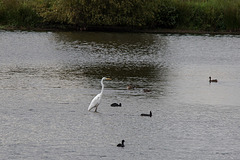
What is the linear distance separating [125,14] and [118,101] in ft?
101

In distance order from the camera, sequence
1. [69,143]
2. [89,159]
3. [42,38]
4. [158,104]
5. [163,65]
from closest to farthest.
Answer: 1. [89,159]
2. [69,143]
3. [158,104]
4. [163,65]
5. [42,38]

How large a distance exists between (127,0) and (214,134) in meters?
35.2

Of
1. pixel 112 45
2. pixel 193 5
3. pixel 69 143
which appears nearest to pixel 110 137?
pixel 69 143

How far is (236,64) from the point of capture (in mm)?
35625

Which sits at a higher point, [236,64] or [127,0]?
[127,0]

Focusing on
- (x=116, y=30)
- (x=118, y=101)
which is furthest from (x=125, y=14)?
(x=118, y=101)

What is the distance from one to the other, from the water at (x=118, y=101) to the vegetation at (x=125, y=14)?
9.52 meters

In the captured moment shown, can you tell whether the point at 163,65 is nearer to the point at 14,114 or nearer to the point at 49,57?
the point at 49,57

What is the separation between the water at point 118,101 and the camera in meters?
16.7

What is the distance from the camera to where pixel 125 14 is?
174 feet

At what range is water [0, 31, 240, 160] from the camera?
1673 centimetres

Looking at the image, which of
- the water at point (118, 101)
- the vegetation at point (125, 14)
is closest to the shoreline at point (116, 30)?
the vegetation at point (125, 14)

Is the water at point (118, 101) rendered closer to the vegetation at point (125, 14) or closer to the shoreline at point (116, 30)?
the vegetation at point (125, 14)

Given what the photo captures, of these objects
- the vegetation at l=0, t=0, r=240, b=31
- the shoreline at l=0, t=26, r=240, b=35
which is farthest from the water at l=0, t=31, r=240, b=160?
the shoreline at l=0, t=26, r=240, b=35
